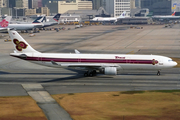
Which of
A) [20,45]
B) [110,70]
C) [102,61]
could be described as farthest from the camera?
[20,45]

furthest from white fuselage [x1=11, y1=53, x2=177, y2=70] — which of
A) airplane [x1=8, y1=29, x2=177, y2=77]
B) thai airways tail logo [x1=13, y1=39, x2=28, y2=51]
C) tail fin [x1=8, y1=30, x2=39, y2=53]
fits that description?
thai airways tail logo [x1=13, y1=39, x2=28, y2=51]

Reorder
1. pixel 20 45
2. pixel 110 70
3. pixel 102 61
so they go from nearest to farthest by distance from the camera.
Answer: pixel 110 70, pixel 102 61, pixel 20 45

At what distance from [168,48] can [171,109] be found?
70342 mm

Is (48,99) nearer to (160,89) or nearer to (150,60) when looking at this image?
(160,89)

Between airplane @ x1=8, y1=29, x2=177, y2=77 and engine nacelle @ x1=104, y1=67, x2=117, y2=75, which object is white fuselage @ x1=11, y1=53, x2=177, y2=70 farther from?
engine nacelle @ x1=104, y1=67, x2=117, y2=75

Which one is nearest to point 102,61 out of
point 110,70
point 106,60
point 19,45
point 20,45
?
point 106,60

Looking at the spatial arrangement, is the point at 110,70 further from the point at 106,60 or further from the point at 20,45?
the point at 20,45

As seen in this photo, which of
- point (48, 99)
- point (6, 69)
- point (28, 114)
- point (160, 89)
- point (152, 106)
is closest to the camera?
point (28, 114)

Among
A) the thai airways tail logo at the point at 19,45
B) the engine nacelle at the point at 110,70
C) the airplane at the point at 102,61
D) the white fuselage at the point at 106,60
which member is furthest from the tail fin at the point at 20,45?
the engine nacelle at the point at 110,70

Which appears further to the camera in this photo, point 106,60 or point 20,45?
point 20,45

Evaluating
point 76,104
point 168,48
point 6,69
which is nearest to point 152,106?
point 76,104

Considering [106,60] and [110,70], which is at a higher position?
[106,60]

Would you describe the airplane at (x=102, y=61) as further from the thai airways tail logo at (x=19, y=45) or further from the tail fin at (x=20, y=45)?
the thai airways tail logo at (x=19, y=45)

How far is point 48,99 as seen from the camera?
44500mm
